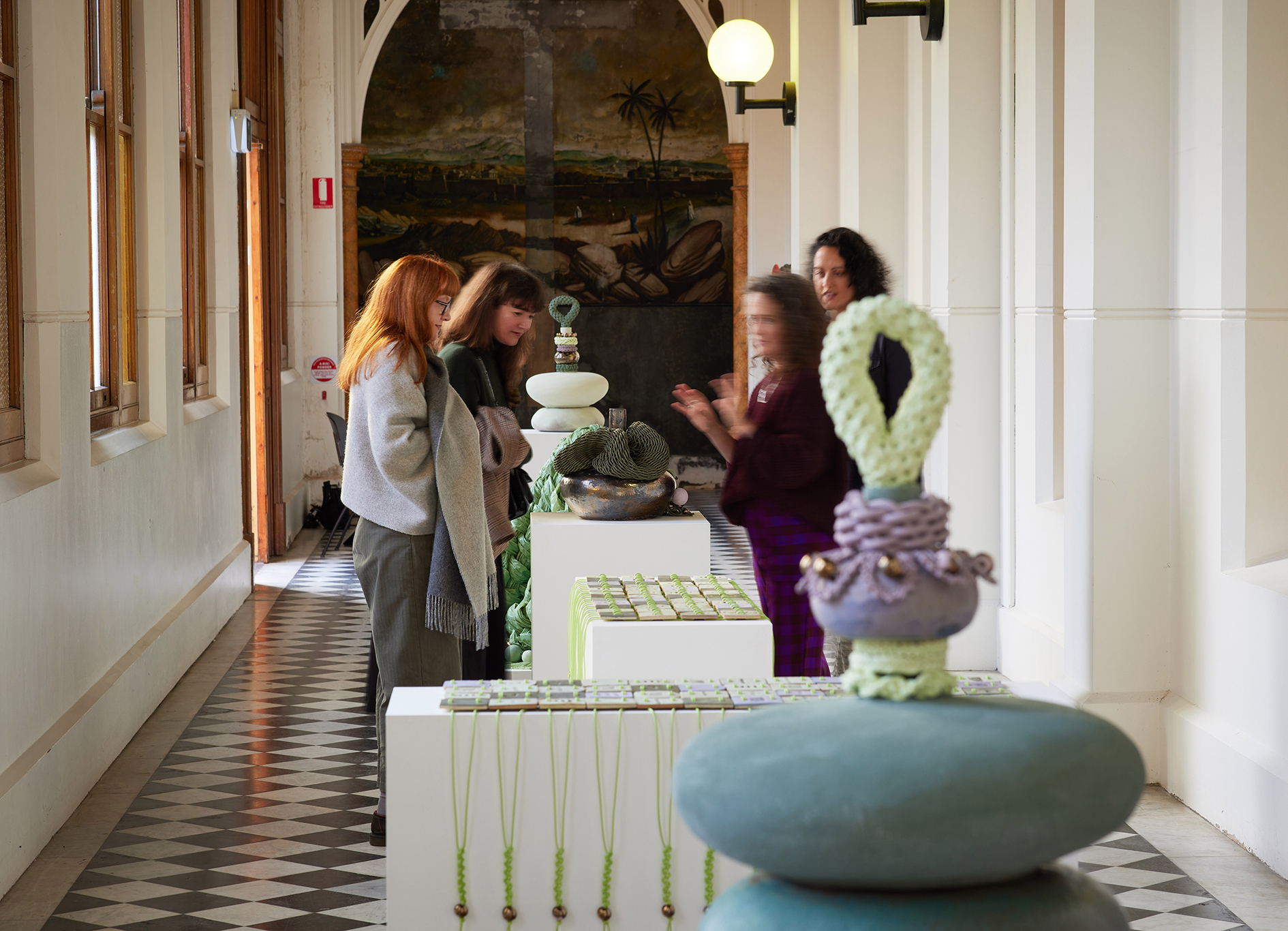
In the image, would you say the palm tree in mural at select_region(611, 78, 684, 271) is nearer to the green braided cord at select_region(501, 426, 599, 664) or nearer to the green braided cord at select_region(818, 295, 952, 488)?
the green braided cord at select_region(501, 426, 599, 664)

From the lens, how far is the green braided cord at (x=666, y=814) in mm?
2801

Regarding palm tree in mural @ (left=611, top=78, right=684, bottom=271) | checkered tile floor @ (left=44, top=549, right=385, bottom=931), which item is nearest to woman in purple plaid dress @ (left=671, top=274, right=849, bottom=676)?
checkered tile floor @ (left=44, top=549, right=385, bottom=931)

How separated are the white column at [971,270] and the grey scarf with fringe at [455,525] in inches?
137

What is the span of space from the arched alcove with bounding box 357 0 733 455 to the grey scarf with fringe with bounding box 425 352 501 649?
1265 centimetres

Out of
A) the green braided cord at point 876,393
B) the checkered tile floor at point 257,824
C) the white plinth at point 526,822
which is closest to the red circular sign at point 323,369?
the checkered tile floor at point 257,824

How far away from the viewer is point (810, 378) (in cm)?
369

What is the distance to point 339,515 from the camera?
43.2ft

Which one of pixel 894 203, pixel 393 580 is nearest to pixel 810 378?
pixel 393 580

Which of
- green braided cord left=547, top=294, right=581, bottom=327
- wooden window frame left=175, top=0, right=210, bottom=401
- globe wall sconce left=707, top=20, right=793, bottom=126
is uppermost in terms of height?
globe wall sconce left=707, top=20, right=793, bottom=126

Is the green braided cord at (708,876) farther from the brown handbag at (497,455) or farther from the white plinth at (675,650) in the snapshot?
the brown handbag at (497,455)

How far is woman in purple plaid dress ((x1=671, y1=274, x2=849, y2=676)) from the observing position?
12.1ft

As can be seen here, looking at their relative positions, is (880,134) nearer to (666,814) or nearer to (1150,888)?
(1150,888)

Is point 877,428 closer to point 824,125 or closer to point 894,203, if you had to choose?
point 894,203

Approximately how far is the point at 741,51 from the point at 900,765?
28.5 feet
